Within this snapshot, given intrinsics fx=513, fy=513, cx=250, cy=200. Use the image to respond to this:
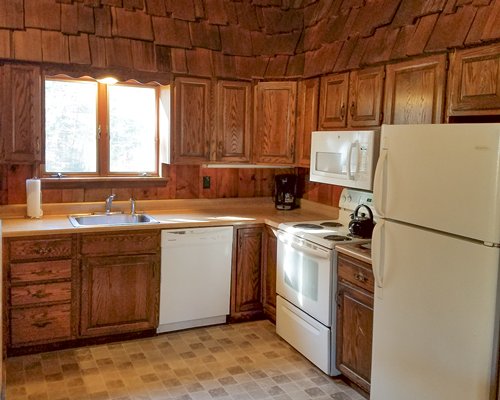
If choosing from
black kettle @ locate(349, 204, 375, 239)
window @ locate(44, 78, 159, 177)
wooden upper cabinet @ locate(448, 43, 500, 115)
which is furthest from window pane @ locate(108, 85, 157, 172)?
wooden upper cabinet @ locate(448, 43, 500, 115)

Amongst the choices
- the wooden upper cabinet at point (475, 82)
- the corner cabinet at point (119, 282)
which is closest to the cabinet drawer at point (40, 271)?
the corner cabinet at point (119, 282)

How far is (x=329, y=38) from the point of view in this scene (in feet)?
13.2

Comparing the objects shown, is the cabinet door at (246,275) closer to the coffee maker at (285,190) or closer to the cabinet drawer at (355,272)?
the coffee maker at (285,190)

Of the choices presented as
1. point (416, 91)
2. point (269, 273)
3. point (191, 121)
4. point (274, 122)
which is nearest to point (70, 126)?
point (191, 121)

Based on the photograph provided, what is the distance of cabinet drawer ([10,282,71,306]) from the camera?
11.4 ft

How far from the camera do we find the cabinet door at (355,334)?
3.03 metres

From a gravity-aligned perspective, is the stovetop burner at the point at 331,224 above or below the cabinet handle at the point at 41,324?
above

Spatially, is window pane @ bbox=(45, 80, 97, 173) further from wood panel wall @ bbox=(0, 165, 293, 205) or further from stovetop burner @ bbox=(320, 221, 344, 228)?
stovetop burner @ bbox=(320, 221, 344, 228)

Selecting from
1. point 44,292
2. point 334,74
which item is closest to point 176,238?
point 44,292

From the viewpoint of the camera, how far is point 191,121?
4.24 m

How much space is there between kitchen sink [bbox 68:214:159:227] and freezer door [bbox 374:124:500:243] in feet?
6.58

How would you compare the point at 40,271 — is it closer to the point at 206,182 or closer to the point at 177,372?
the point at 177,372

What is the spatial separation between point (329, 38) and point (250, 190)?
1568 millimetres

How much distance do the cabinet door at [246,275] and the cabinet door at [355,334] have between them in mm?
1103
